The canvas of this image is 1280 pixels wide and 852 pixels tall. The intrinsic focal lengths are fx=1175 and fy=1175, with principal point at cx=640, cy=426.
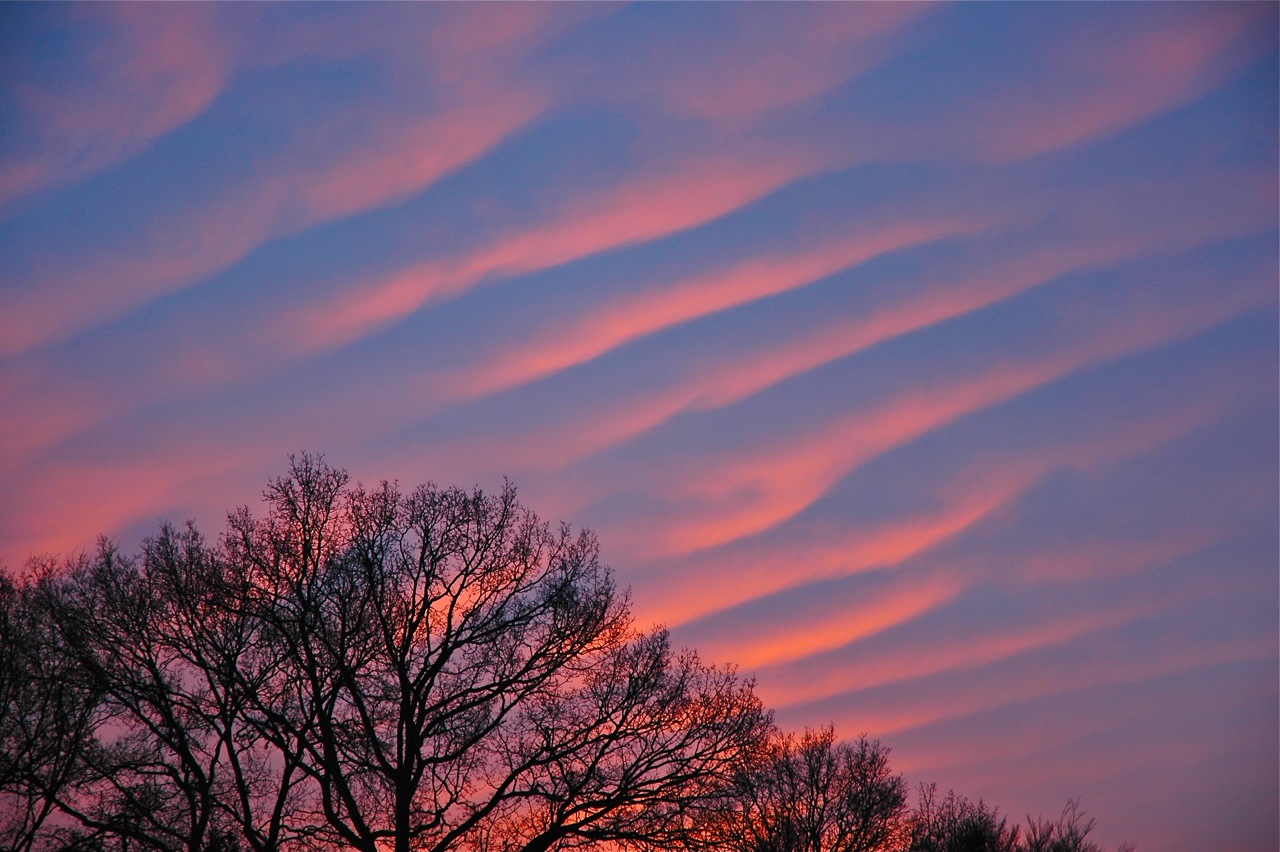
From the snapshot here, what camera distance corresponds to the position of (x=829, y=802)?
54.7 m

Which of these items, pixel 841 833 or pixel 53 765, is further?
pixel 841 833

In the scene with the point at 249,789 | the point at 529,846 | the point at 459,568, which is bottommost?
the point at 529,846

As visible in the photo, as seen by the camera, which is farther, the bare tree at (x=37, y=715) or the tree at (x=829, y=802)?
the tree at (x=829, y=802)

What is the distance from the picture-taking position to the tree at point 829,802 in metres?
52.5

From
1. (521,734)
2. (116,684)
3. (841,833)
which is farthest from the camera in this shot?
(841,833)

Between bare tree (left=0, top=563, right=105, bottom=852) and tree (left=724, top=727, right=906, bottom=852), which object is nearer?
bare tree (left=0, top=563, right=105, bottom=852)

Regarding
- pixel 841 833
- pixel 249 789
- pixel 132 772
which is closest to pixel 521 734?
pixel 249 789

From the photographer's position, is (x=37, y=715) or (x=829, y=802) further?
(x=829, y=802)

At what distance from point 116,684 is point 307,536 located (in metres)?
5.90

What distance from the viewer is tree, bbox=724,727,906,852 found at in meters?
52.5

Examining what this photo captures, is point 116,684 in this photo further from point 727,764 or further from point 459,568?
point 727,764

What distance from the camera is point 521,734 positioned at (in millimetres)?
31750

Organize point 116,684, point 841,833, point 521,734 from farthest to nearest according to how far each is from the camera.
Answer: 1. point 841,833
2. point 521,734
3. point 116,684

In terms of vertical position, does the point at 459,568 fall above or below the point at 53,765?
above
